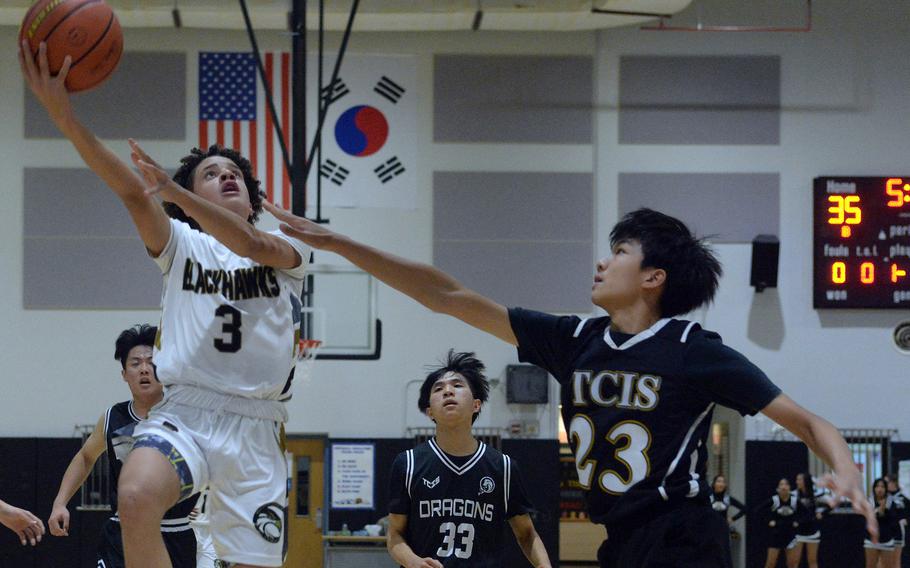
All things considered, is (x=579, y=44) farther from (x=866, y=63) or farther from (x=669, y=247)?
(x=669, y=247)

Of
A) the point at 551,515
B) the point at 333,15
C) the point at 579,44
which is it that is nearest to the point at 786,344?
the point at 551,515

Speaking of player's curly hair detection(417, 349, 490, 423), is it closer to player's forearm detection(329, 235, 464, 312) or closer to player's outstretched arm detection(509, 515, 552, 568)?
player's outstretched arm detection(509, 515, 552, 568)

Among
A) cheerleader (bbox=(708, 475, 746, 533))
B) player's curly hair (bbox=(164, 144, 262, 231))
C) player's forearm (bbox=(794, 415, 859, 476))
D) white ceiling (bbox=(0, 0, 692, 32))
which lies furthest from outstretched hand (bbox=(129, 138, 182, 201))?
cheerleader (bbox=(708, 475, 746, 533))

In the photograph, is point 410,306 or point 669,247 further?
point 410,306

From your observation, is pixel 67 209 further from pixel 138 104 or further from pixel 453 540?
pixel 453 540

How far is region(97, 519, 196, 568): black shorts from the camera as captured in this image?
650 centimetres

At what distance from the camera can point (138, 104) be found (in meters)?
16.7

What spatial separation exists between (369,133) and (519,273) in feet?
9.81

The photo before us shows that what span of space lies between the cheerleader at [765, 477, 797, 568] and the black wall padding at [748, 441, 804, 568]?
290 millimetres

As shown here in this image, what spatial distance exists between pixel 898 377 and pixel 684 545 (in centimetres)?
1437

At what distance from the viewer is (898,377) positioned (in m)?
16.9

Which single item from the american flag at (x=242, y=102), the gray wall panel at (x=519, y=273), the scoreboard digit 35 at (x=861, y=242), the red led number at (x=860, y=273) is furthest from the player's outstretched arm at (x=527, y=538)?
the red led number at (x=860, y=273)

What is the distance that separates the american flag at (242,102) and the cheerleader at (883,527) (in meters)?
9.59

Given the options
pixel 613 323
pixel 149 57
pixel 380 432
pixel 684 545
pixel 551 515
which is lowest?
pixel 551 515
